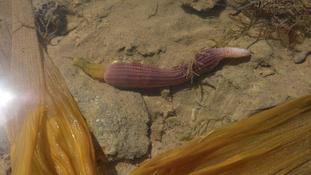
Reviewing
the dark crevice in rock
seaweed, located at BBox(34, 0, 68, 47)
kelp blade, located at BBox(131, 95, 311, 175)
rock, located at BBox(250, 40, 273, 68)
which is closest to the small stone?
rock, located at BBox(250, 40, 273, 68)

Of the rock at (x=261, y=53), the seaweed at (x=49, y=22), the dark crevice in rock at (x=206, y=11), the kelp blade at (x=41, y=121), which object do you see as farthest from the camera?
the dark crevice in rock at (x=206, y=11)

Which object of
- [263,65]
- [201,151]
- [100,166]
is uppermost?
[263,65]

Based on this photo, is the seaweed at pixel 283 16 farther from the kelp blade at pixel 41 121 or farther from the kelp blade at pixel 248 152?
the kelp blade at pixel 41 121

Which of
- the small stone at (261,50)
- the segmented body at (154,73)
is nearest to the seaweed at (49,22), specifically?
the segmented body at (154,73)

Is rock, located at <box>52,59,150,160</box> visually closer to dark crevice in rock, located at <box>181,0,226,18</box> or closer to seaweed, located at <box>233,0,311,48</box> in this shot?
dark crevice in rock, located at <box>181,0,226,18</box>

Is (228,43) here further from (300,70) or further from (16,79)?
(16,79)

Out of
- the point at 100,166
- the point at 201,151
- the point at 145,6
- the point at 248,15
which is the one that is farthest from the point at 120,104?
the point at 248,15

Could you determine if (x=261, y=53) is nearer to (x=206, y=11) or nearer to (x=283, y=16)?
(x=283, y=16)
